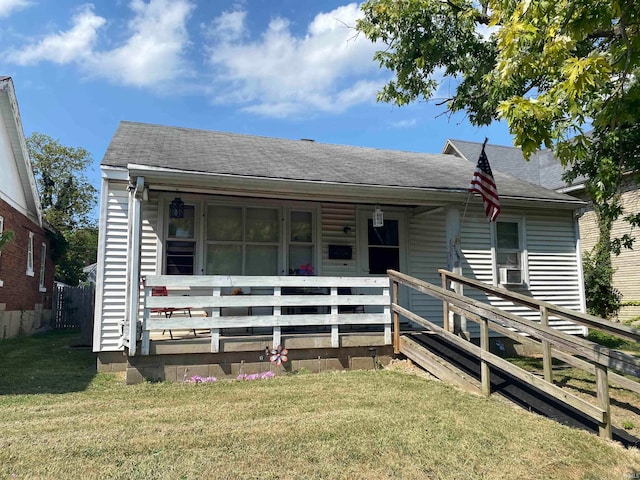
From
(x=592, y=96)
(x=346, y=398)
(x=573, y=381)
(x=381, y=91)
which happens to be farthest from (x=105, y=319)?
(x=592, y=96)

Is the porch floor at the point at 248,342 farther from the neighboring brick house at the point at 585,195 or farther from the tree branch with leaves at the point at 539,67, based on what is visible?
the neighboring brick house at the point at 585,195

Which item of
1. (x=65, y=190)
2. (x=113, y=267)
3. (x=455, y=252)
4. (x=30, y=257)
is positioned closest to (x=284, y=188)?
(x=113, y=267)

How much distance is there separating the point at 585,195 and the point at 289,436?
1580cm

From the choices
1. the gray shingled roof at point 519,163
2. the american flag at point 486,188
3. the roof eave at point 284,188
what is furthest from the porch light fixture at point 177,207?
the gray shingled roof at point 519,163

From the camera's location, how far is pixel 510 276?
928 centimetres

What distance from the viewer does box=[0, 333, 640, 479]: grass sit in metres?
3.18

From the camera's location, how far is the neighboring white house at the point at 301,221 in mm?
6883

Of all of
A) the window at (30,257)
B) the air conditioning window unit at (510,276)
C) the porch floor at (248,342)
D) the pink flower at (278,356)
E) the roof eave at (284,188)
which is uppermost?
the roof eave at (284,188)

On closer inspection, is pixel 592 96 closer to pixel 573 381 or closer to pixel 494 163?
pixel 573 381

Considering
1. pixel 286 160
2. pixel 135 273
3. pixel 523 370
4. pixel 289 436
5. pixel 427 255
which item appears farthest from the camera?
pixel 427 255

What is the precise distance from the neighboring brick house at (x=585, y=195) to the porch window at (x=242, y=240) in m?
7.72

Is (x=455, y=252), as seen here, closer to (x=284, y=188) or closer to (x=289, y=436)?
(x=284, y=188)

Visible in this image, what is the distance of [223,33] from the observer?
42.0 feet

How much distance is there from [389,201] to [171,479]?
564cm
